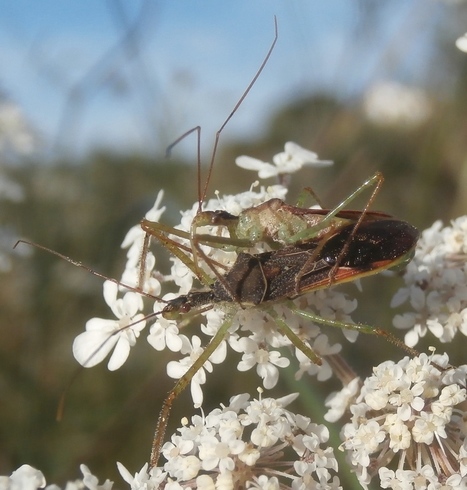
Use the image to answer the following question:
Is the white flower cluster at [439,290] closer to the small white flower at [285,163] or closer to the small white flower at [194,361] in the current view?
the small white flower at [285,163]

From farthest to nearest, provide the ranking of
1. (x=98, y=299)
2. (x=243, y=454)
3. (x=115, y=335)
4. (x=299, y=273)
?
(x=98, y=299) < (x=115, y=335) < (x=299, y=273) < (x=243, y=454)

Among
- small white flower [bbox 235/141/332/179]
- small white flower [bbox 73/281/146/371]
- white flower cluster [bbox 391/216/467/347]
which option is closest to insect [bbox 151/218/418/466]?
small white flower [bbox 73/281/146/371]

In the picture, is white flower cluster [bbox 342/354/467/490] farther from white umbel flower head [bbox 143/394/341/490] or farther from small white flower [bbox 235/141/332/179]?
small white flower [bbox 235/141/332/179]

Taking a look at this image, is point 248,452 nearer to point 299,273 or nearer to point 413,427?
point 413,427

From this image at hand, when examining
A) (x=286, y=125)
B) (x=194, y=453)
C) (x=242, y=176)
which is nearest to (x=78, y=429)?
(x=194, y=453)

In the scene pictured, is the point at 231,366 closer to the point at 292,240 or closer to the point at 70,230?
the point at 70,230

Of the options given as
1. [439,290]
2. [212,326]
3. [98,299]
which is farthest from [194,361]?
[98,299]
